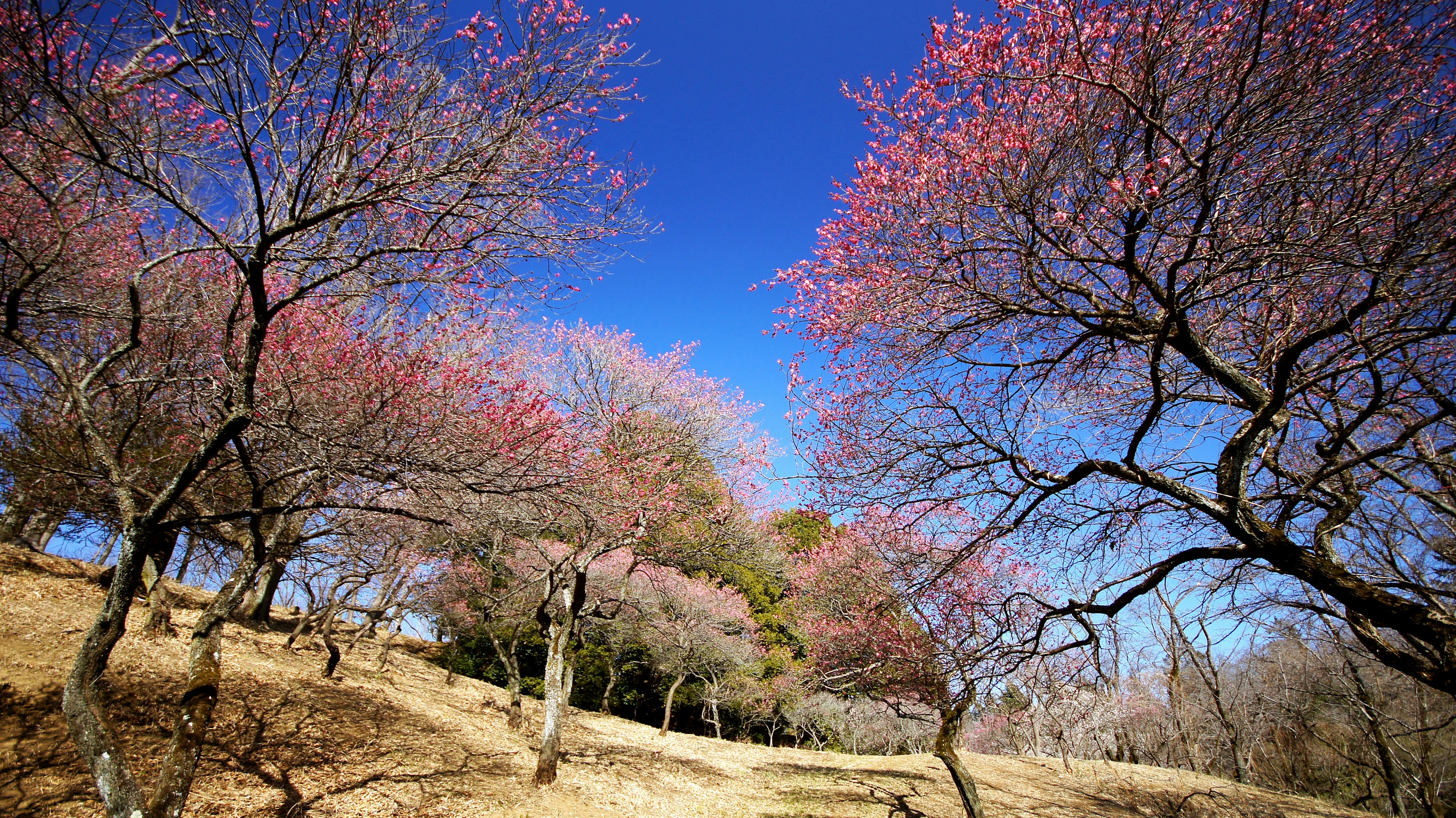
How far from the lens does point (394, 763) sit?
285 inches

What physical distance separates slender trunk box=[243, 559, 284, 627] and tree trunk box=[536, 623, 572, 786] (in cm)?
781

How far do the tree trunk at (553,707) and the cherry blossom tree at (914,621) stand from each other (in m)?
4.35

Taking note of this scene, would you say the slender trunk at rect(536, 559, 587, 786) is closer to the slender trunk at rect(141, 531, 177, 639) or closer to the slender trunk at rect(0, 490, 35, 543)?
the slender trunk at rect(141, 531, 177, 639)

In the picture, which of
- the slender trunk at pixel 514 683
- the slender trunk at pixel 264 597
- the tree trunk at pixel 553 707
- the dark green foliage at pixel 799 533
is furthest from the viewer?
the dark green foliage at pixel 799 533

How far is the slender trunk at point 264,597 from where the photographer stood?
12562 mm

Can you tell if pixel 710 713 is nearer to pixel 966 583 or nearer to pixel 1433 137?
pixel 966 583

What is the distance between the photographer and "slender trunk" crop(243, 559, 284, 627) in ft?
41.2

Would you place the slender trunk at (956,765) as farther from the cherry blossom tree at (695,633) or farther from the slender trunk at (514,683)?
the cherry blossom tree at (695,633)

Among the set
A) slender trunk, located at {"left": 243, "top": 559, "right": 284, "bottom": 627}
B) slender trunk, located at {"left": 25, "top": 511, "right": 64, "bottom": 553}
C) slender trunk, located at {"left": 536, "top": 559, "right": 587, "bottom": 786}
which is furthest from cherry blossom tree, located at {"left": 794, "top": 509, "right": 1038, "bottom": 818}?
slender trunk, located at {"left": 25, "top": 511, "right": 64, "bottom": 553}

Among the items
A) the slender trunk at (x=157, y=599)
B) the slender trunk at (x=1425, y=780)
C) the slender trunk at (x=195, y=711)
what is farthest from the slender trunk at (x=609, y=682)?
the slender trunk at (x=1425, y=780)

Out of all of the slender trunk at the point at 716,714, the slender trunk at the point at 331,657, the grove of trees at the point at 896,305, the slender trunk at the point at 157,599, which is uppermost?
the grove of trees at the point at 896,305

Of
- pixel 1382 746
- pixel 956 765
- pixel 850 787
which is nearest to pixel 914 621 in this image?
pixel 956 765

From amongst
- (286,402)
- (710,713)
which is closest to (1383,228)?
(286,402)

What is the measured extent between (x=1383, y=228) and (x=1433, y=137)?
54cm
